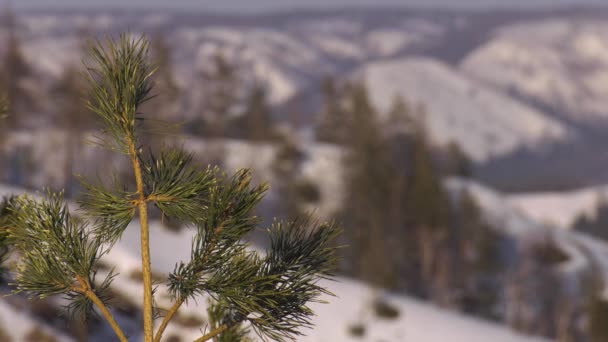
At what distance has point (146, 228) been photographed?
4844mm

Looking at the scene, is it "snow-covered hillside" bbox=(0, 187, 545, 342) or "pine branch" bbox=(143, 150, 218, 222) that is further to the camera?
"snow-covered hillside" bbox=(0, 187, 545, 342)

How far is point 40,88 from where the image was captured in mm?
55656

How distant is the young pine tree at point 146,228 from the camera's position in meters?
4.96

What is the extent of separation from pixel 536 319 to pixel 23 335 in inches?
2373

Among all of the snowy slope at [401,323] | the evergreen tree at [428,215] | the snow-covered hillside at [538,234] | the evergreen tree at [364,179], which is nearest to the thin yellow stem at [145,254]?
the snowy slope at [401,323]

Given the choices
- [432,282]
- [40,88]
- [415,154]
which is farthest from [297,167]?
[40,88]

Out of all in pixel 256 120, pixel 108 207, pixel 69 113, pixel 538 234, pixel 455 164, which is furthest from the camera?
pixel 455 164

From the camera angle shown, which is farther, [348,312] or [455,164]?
[455,164]

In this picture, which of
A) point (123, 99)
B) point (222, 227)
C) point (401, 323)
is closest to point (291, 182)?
point (401, 323)

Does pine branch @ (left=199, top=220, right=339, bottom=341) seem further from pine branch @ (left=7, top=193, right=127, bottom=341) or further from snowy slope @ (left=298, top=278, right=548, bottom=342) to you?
Result: snowy slope @ (left=298, top=278, right=548, bottom=342)

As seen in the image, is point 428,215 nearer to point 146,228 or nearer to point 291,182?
point 291,182

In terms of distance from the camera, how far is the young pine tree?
4.96 m

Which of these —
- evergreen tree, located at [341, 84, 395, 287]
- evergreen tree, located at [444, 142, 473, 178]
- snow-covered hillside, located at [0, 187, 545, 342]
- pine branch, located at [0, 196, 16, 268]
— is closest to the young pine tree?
pine branch, located at [0, 196, 16, 268]

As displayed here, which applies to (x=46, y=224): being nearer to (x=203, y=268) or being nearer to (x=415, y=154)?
(x=203, y=268)
